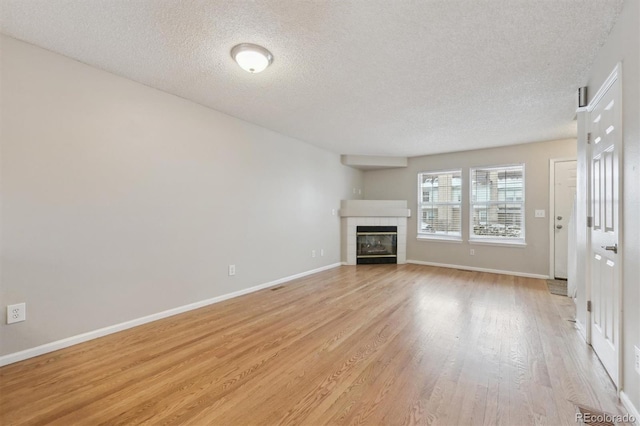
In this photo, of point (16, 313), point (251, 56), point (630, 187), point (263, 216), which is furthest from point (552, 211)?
point (16, 313)

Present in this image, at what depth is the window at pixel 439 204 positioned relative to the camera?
5754 millimetres

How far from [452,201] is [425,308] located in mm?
3325

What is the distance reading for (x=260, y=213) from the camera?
405 cm

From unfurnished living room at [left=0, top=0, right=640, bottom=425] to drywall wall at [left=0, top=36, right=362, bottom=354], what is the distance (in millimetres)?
16

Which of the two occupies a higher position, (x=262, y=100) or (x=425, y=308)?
(x=262, y=100)

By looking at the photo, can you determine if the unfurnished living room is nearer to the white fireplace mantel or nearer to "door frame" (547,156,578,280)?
"door frame" (547,156,578,280)

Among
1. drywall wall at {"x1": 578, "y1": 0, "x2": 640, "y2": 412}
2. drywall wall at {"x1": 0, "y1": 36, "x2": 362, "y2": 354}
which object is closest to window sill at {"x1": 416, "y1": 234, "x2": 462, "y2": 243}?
drywall wall at {"x1": 0, "y1": 36, "x2": 362, "y2": 354}

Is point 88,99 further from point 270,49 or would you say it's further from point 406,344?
point 406,344

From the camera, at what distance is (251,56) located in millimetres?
2166

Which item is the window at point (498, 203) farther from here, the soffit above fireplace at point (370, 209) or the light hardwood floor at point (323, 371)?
the light hardwood floor at point (323, 371)

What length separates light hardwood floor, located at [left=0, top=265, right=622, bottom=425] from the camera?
1.53 meters

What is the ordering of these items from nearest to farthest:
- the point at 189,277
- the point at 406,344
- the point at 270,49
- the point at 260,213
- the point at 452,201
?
the point at 270,49 < the point at 406,344 < the point at 189,277 < the point at 260,213 < the point at 452,201

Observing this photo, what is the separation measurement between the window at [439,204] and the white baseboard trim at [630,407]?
13.8 feet

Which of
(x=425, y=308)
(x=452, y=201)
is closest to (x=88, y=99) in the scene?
(x=425, y=308)
